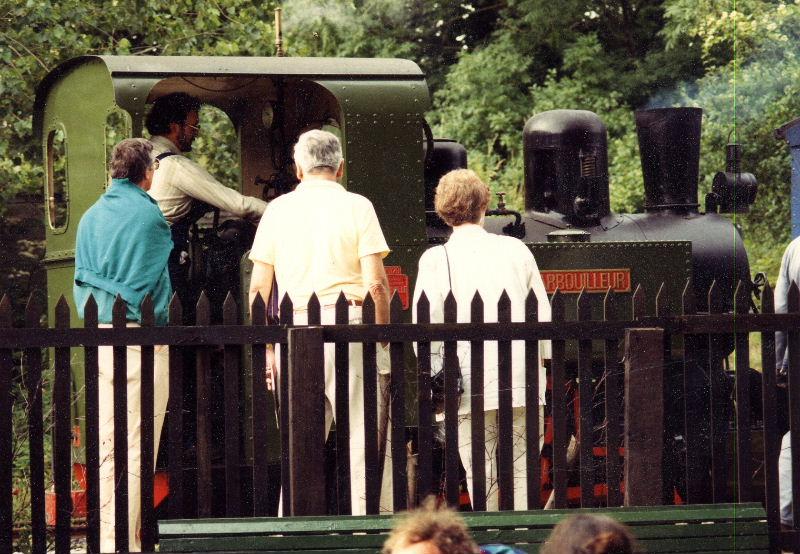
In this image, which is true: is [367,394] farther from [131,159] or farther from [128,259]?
[131,159]

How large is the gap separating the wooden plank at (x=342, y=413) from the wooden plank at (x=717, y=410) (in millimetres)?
1399

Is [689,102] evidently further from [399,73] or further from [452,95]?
[399,73]

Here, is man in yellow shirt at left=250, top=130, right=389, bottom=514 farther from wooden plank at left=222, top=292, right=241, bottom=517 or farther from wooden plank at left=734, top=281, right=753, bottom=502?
wooden plank at left=734, top=281, right=753, bottom=502

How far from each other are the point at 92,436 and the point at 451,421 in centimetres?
133

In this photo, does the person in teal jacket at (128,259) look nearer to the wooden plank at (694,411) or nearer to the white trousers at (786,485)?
the wooden plank at (694,411)

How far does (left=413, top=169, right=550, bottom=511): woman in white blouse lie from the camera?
5109mm

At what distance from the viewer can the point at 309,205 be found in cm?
521

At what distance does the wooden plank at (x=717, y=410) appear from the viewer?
4867 millimetres

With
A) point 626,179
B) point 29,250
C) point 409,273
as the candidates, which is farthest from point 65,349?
point 626,179

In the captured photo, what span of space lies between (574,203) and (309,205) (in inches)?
104

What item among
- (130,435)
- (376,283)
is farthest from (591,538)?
(130,435)

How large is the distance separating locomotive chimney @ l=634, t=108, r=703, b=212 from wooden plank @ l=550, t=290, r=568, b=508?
3322 millimetres

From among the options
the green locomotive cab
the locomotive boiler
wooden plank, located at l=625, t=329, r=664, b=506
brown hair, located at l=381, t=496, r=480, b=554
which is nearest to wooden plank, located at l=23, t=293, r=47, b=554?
the green locomotive cab

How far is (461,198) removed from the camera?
5234mm
